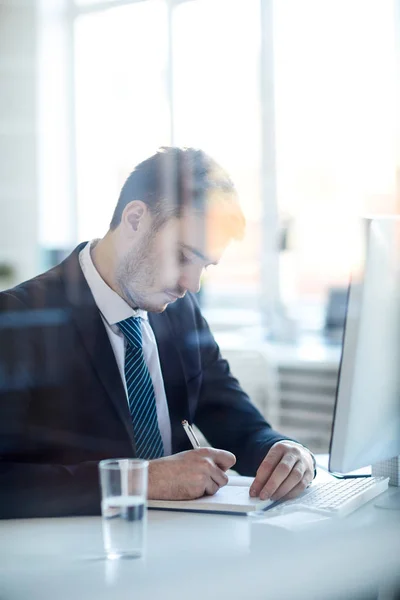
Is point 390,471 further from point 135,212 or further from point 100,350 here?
point 135,212

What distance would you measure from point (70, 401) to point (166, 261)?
0.37 m

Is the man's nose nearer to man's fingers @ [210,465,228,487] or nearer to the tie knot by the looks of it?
the tie knot

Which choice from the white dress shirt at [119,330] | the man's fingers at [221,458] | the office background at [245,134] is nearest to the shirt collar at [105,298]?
the white dress shirt at [119,330]

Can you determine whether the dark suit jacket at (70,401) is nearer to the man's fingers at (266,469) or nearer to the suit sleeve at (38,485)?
the suit sleeve at (38,485)

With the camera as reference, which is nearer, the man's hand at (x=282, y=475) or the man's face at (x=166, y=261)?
the man's hand at (x=282, y=475)

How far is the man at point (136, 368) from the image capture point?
126cm

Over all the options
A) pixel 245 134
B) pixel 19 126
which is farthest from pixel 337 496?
pixel 19 126

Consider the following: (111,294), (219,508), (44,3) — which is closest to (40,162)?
(44,3)

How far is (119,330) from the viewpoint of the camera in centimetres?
159

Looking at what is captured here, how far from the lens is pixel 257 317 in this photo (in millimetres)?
4230

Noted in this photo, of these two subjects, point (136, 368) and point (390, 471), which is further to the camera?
point (136, 368)

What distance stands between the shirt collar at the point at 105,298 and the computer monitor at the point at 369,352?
1.87 ft

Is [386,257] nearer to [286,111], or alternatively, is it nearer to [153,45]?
[286,111]

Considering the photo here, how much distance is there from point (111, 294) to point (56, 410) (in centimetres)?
25
